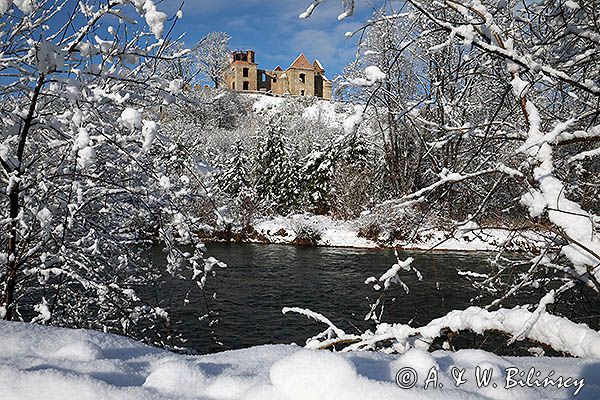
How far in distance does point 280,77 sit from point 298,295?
5823cm

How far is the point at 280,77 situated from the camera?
219ft

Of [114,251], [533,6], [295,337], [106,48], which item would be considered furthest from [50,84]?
[295,337]

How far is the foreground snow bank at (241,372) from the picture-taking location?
3.81 ft

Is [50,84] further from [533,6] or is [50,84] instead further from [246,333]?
[246,333]

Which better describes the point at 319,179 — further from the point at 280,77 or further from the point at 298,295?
the point at 280,77

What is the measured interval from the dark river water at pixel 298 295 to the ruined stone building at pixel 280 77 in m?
49.0

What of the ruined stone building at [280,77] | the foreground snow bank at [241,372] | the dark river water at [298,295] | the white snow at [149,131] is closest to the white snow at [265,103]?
the ruined stone building at [280,77]

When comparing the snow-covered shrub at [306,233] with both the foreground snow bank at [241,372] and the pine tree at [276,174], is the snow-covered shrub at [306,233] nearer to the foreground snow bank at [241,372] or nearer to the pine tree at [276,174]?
the pine tree at [276,174]

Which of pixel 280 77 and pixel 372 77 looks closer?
pixel 372 77

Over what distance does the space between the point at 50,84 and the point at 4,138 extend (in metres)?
0.61

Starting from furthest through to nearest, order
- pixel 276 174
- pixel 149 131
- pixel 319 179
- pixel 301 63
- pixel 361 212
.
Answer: pixel 301 63
pixel 276 174
pixel 319 179
pixel 361 212
pixel 149 131

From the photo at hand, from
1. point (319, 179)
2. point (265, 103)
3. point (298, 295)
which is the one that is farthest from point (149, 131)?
point (265, 103)

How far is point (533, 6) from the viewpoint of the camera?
285cm

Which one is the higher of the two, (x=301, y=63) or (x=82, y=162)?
(x=301, y=63)
